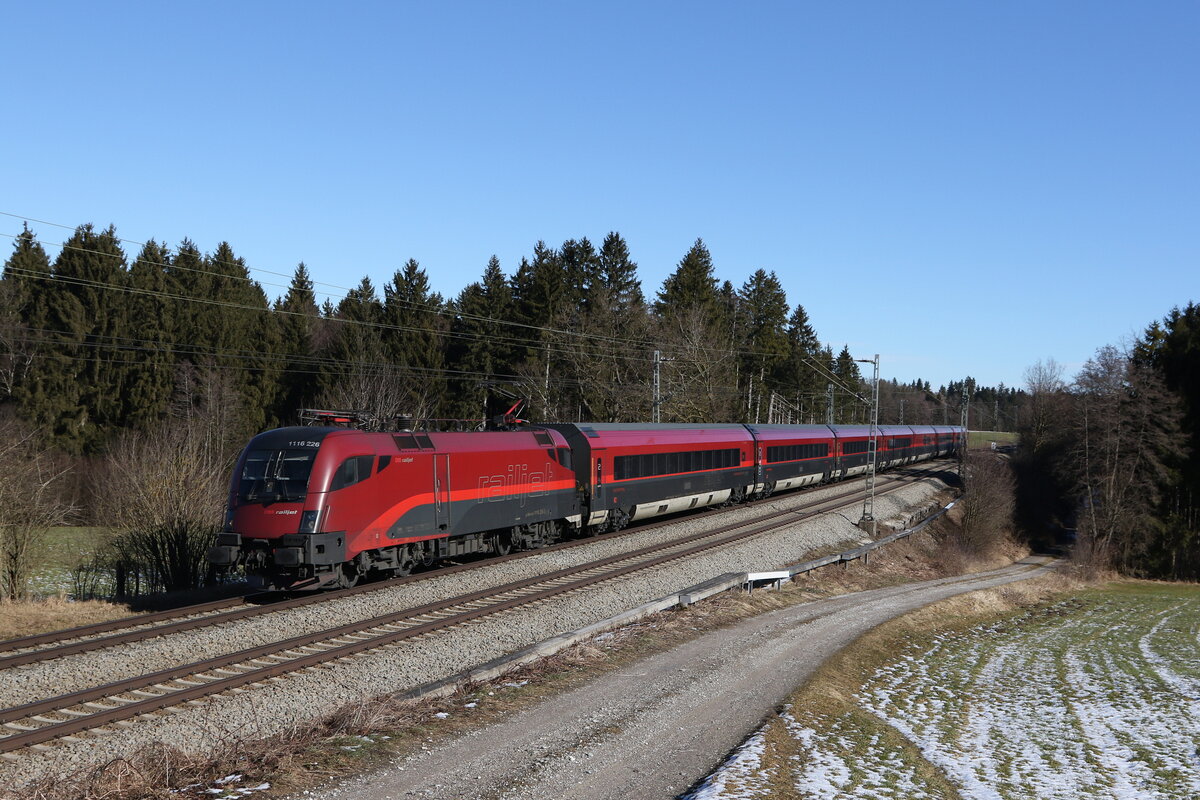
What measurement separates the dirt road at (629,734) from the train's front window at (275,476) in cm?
770

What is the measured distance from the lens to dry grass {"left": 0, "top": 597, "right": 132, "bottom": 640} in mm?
15430

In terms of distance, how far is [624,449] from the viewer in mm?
29203

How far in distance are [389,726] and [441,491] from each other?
10.6 meters

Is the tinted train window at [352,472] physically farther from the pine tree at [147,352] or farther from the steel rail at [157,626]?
the pine tree at [147,352]

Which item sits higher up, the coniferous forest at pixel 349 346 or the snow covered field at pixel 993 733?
the coniferous forest at pixel 349 346

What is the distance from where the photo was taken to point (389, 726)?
1032cm

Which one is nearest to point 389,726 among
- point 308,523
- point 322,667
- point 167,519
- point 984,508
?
point 322,667

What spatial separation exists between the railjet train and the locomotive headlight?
19 mm

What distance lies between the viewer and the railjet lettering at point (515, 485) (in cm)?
2252

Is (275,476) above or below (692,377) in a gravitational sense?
below

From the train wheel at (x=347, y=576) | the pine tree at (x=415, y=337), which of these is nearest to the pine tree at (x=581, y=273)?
the pine tree at (x=415, y=337)

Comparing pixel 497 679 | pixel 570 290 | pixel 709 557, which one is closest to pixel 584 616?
pixel 497 679

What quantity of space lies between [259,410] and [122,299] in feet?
37.4

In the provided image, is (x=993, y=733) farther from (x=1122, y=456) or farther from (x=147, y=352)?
(x=147, y=352)
